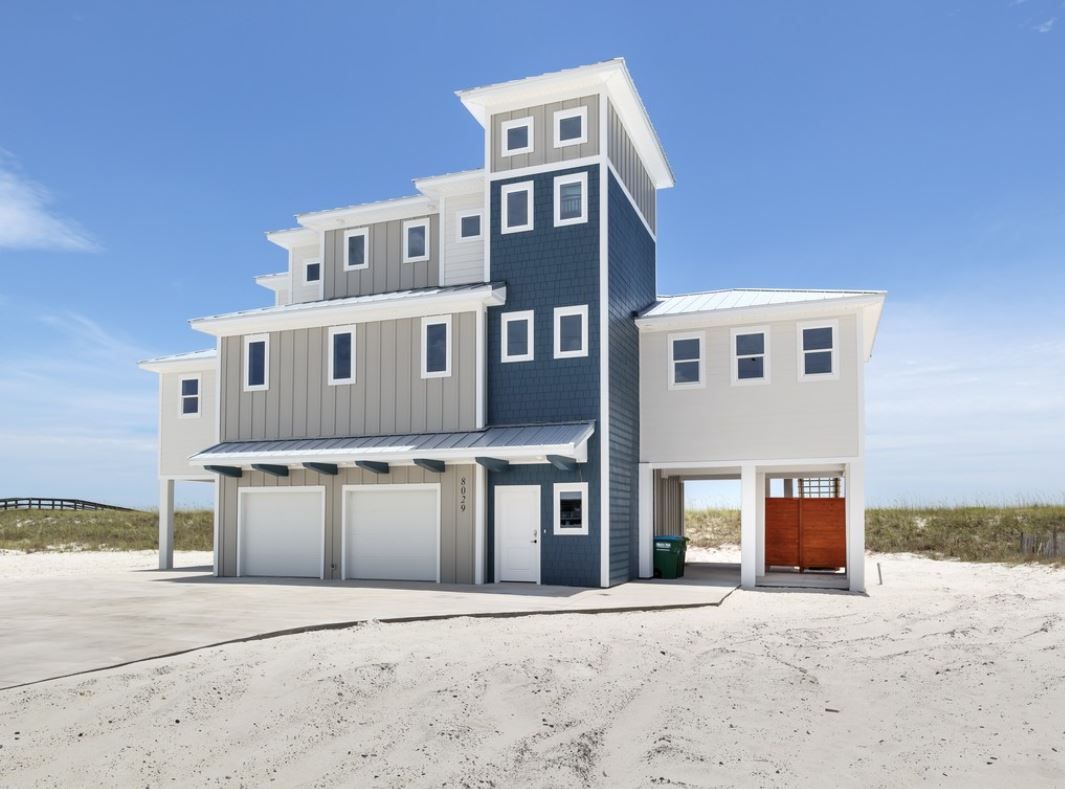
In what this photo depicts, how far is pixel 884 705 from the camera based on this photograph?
811cm

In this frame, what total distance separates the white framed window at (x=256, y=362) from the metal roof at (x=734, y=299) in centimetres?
878

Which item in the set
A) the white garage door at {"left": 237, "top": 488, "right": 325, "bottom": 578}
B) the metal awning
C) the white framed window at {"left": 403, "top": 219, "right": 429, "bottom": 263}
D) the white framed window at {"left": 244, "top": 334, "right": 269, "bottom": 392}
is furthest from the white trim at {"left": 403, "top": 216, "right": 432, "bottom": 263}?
the white garage door at {"left": 237, "top": 488, "right": 325, "bottom": 578}

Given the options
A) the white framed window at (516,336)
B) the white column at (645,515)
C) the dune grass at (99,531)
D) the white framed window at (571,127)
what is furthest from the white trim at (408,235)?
the dune grass at (99,531)

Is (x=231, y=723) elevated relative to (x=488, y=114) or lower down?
lower down

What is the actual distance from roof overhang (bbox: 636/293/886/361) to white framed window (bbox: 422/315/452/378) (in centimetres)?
421

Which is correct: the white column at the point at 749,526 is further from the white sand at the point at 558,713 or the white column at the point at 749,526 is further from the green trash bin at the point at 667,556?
the white sand at the point at 558,713

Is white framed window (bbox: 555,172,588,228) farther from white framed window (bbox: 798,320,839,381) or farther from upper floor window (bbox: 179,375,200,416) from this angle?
upper floor window (bbox: 179,375,200,416)

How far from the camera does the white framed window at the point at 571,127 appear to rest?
18531 millimetres

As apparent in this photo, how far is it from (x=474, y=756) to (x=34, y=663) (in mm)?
Answer: 5339

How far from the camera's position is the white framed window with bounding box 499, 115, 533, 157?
19.1 metres

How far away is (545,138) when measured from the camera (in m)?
18.9

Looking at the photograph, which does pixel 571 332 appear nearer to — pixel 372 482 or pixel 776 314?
pixel 776 314

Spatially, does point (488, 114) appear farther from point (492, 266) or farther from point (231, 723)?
point (231, 723)

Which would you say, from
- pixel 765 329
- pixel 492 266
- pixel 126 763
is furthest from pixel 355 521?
pixel 126 763
